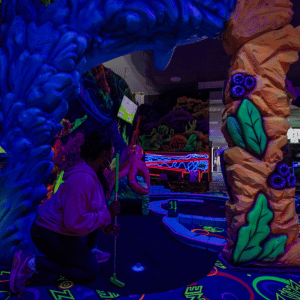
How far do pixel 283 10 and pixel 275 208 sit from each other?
76.5 inches

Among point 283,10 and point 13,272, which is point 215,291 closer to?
point 13,272

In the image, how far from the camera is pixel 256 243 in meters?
1.98

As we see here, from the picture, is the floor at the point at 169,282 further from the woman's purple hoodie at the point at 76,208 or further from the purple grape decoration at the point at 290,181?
the purple grape decoration at the point at 290,181

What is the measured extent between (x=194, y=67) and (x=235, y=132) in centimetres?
453

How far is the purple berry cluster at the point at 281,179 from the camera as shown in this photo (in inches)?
79.3

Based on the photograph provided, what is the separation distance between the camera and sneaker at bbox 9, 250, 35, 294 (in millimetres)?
1418

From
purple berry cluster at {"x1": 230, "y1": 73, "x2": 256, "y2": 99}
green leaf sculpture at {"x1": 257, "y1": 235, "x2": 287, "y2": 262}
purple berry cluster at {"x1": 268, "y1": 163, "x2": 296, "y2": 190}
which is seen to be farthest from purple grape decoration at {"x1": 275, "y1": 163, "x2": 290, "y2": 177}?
purple berry cluster at {"x1": 230, "y1": 73, "x2": 256, "y2": 99}

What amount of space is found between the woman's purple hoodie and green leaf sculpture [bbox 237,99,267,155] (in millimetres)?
1489

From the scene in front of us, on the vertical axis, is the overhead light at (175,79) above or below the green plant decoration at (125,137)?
above

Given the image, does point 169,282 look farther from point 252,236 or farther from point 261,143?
point 261,143

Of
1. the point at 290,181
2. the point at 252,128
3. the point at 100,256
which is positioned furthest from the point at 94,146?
the point at 290,181

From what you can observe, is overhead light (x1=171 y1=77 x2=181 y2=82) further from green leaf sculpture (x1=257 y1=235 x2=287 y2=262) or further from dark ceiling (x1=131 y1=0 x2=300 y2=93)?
green leaf sculpture (x1=257 y1=235 x2=287 y2=262)

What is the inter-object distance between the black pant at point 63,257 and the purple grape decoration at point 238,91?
6.47 ft

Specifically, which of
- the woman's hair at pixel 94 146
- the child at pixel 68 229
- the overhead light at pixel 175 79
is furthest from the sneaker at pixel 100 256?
the overhead light at pixel 175 79
